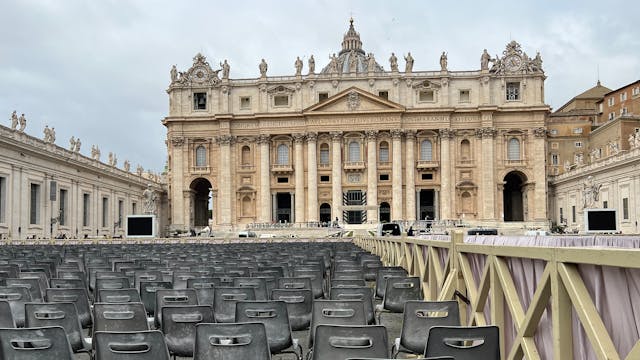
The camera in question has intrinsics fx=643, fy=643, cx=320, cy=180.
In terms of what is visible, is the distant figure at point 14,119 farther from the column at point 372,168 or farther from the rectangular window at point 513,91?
the rectangular window at point 513,91

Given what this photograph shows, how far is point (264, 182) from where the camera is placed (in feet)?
269

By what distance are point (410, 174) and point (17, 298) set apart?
2899 inches

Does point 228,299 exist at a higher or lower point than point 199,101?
lower

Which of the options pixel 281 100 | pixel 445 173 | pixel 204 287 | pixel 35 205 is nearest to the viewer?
pixel 204 287

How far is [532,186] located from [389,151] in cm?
1821

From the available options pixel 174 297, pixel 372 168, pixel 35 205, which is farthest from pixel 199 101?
pixel 174 297

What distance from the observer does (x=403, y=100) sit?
82.2 metres

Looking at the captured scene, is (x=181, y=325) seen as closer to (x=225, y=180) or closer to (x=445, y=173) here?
(x=445, y=173)

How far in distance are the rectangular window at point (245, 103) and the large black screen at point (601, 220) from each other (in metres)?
51.1

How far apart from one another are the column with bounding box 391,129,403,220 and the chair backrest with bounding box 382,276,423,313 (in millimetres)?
69337

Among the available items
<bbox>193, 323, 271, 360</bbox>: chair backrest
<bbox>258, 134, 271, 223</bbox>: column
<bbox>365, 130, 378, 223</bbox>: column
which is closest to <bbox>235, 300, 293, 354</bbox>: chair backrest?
<bbox>193, 323, 271, 360</bbox>: chair backrest

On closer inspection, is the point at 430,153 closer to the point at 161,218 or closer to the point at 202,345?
the point at 161,218

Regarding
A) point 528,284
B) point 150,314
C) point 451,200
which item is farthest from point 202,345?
point 451,200

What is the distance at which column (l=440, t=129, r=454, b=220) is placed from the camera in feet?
262
